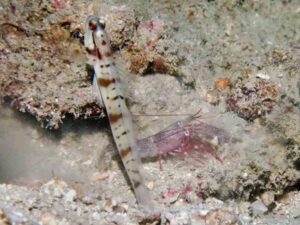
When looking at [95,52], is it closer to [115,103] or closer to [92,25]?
[92,25]

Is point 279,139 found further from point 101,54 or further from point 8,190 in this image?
point 8,190

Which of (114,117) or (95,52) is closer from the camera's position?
(95,52)

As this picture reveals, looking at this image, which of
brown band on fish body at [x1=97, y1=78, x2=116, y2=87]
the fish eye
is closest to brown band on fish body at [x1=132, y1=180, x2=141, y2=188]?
brown band on fish body at [x1=97, y1=78, x2=116, y2=87]

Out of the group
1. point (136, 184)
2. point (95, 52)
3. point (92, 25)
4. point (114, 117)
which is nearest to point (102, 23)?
point (92, 25)

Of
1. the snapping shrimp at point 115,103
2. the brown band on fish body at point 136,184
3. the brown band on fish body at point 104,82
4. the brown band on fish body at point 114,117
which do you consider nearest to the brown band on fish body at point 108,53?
the snapping shrimp at point 115,103

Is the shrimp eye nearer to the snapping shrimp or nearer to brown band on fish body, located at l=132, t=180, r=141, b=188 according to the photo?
the snapping shrimp

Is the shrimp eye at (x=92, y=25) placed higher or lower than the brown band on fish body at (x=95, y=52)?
higher

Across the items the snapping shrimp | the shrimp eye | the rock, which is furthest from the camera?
the rock

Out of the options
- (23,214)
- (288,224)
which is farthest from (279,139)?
(23,214)

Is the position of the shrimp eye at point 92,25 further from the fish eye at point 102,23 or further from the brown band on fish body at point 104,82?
the brown band on fish body at point 104,82
